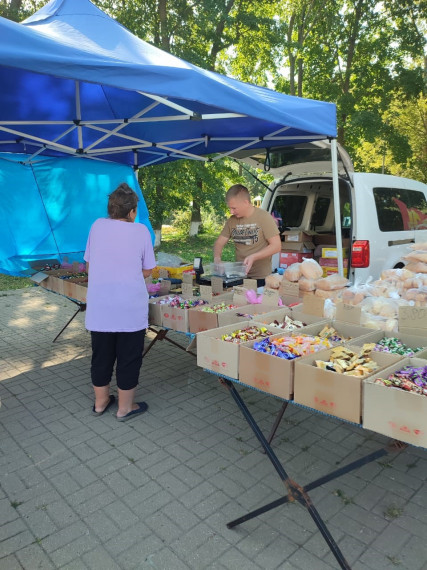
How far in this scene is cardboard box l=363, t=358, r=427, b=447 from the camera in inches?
59.7

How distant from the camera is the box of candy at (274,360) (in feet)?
6.33

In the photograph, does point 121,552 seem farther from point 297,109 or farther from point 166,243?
point 166,243

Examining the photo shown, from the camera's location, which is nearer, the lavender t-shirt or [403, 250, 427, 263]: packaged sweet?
the lavender t-shirt

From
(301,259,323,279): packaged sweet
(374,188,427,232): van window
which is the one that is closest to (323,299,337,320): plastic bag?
A: (301,259,323,279): packaged sweet

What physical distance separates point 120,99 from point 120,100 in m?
0.02

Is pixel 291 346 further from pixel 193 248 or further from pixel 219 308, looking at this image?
pixel 193 248

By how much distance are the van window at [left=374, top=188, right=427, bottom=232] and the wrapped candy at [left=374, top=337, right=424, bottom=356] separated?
115 inches

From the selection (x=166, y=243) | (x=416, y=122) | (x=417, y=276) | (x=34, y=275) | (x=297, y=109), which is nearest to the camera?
(x=417, y=276)

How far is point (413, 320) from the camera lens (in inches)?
90.7

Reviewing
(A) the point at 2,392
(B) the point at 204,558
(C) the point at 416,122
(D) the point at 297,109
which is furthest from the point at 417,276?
(C) the point at 416,122

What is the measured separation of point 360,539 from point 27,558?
162cm

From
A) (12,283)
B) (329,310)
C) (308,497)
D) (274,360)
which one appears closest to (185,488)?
(308,497)

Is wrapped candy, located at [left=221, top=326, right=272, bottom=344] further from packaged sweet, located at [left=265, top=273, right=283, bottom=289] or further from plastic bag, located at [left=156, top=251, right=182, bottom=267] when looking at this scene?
plastic bag, located at [left=156, top=251, right=182, bottom=267]

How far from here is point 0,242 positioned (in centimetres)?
477
